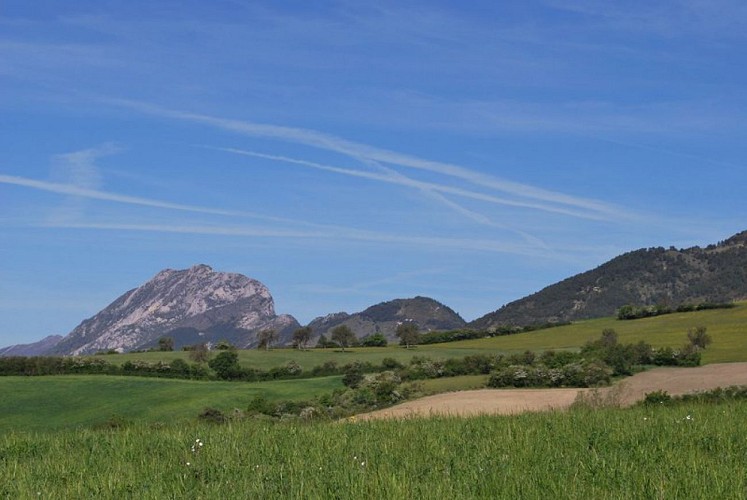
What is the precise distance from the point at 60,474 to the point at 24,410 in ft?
237

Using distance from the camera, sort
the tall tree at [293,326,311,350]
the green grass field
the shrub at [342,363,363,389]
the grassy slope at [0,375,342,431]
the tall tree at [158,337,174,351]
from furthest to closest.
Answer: the tall tree at [158,337,174,351]
the tall tree at [293,326,311,350]
the shrub at [342,363,363,389]
the grassy slope at [0,375,342,431]
the green grass field

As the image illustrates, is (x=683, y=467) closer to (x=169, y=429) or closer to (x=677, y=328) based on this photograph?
(x=169, y=429)

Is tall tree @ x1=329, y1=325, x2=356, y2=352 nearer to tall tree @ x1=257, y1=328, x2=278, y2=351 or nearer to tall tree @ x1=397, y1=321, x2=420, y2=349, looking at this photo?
tall tree @ x1=397, y1=321, x2=420, y2=349

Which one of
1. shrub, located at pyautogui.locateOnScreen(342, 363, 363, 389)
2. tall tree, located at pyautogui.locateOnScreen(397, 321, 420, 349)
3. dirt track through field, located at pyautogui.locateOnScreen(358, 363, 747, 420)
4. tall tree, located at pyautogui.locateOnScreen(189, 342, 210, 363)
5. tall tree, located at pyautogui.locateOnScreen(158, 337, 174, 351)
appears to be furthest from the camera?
tall tree, located at pyautogui.locateOnScreen(158, 337, 174, 351)

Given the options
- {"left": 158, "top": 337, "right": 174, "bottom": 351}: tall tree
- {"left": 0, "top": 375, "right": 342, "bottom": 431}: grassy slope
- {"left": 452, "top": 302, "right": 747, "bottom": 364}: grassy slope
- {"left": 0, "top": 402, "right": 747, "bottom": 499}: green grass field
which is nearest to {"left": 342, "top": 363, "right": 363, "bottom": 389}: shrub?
{"left": 0, "top": 375, "right": 342, "bottom": 431}: grassy slope

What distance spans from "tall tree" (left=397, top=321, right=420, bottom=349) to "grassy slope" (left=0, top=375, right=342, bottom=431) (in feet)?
158

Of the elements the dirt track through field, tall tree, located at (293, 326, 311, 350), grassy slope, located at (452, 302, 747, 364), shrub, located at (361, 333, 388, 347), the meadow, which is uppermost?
tall tree, located at (293, 326, 311, 350)

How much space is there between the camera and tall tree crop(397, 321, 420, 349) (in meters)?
136

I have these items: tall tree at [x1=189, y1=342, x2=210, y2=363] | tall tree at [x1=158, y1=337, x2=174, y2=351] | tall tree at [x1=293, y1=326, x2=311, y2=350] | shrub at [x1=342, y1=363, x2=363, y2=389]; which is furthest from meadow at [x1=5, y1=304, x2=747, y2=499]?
tall tree at [x1=158, y1=337, x2=174, y2=351]

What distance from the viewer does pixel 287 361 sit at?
111 metres

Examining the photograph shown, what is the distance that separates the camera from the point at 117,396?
82750mm

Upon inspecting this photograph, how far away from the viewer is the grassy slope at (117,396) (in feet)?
242

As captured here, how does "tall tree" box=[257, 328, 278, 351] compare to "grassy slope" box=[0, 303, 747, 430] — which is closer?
"grassy slope" box=[0, 303, 747, 430]

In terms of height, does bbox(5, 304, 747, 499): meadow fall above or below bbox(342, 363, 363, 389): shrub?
below
